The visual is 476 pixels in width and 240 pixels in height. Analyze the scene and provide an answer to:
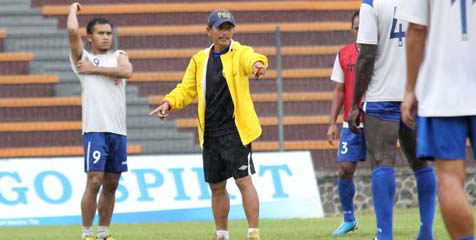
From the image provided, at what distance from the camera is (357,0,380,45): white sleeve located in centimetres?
882

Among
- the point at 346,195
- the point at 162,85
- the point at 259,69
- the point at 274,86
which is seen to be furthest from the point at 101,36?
the point at 274,86

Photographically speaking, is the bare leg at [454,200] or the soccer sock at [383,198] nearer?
the bare leg at [454,200]

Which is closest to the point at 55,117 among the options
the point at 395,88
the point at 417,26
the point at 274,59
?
the point at 274,59

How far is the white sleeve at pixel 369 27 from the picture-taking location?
8820 millimetres

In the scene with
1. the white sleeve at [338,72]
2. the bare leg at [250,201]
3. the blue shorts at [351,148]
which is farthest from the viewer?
the white sleeve at [338,72]

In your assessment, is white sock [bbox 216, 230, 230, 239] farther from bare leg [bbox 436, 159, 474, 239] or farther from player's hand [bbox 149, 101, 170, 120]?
A: bare leg [bbox 436, 159, 474, 239]

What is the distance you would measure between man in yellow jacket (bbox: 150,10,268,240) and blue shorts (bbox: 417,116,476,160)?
3.98 metres

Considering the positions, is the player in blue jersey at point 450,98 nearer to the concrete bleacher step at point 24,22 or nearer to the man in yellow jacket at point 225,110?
the man in yellow jacket at point 225,110

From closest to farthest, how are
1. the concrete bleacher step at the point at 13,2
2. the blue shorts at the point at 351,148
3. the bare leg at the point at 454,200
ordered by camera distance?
the bare leg at the point at 454,200, the blue shorts at the point at 351,148, the concrete bleacher step at the point at 13,2

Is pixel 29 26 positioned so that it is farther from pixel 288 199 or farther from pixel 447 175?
pixel 447 175

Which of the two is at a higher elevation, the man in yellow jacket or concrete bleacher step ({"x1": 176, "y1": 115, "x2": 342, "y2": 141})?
the man in yellow jacket

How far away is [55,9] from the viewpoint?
20.4 meters

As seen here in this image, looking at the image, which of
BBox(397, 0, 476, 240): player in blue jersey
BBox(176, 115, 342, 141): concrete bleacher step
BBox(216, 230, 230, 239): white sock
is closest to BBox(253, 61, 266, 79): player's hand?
BBox(216, 230, 230, 239): white sock

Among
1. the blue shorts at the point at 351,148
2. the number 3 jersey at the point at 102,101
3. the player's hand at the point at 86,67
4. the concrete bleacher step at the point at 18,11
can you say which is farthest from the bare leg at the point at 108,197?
the concrete bleacher step at the point at 18,11
